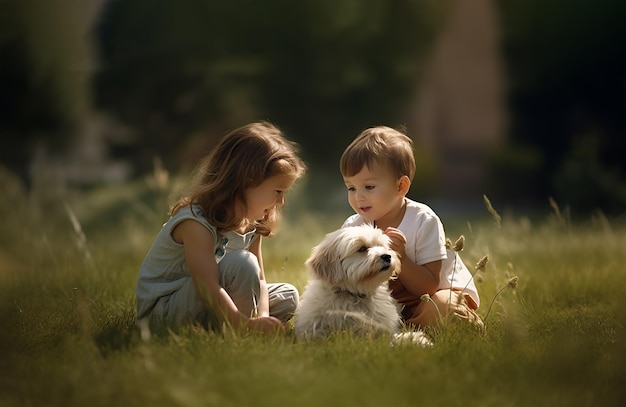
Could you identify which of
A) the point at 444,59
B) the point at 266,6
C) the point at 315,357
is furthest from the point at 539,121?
the point at 315,357

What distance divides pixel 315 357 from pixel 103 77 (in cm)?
1355

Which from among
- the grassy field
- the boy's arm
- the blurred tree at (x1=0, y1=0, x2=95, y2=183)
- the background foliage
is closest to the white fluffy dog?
the grassy field

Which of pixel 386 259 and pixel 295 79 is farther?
pixel 295 79

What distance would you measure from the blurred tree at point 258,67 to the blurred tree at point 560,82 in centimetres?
272

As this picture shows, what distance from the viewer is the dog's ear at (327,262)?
344 cm

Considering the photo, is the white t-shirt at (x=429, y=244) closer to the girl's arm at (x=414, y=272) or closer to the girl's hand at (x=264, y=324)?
the girl's arm at (x=414, y=272)

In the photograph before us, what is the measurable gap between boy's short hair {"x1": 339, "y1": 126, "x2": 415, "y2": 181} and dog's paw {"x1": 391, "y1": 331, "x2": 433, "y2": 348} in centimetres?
91

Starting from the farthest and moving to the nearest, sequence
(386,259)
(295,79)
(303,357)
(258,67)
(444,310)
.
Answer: (295,79), (258,67), (444,310), (386,259), (303,357)

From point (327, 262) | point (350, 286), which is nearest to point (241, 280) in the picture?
point (327, 262)

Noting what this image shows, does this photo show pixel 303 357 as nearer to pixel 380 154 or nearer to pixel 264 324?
pixel 264 324

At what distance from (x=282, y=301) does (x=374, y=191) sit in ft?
2.71

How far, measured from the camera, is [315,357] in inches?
119

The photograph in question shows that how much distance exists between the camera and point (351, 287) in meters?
3.52

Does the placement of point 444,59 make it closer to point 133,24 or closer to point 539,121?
point 539,121
